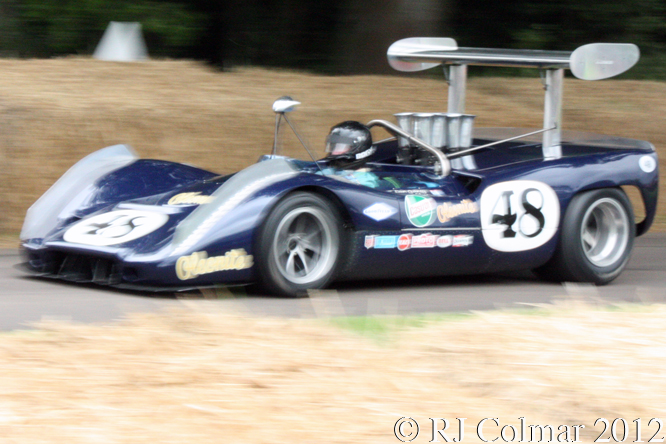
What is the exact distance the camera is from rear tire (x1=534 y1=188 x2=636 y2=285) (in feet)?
21.2

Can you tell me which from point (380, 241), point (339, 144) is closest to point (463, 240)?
point (380, 241)

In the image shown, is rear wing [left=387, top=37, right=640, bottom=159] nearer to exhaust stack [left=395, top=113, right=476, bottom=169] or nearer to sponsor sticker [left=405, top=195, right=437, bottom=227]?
exhaust stack [left=395, top=113, right=476, bottom=169]

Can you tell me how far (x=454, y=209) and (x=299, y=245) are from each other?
3.62ft

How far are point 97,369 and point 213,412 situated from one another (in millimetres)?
633

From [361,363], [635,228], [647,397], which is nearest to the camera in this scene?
[647,397]

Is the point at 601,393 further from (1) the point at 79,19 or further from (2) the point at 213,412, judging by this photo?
(1) the point at 79,19

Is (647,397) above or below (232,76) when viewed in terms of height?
below

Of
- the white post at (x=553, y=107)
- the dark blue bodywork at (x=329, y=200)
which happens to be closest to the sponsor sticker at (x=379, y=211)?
the dark blue bodywork at (x=329, y=200)

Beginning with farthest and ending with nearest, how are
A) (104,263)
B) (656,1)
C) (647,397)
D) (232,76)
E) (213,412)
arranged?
(656,1) → (232,76) → (104,263) → (647,397) → (213,412)

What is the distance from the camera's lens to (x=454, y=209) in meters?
6.02

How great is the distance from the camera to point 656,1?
A: 14.6 meters

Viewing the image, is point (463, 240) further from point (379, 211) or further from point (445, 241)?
point (379, 211)

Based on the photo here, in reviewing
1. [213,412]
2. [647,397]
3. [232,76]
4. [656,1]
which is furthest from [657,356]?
[656,1]

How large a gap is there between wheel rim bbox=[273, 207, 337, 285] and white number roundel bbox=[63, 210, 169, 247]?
2.37 ft
